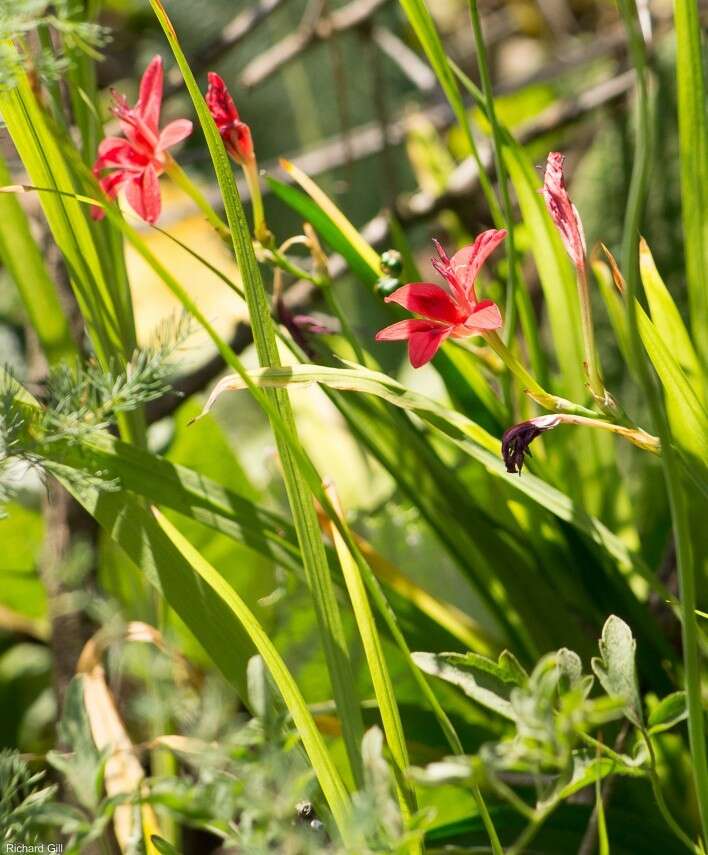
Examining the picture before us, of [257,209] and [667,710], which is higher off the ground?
[257,209]

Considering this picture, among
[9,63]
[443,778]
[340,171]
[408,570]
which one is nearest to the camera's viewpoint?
[443,778]

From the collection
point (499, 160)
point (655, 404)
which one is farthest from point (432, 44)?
point (655, 404)

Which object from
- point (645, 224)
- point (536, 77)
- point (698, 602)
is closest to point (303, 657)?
point (698, 602)

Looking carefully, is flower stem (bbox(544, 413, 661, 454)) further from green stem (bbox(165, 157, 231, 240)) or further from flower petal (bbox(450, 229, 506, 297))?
green stem (bbox(165, 157, 231, 240))

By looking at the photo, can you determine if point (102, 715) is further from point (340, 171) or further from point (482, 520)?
point (340, 171)

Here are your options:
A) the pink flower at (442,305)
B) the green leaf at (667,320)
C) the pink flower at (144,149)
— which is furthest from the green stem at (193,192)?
the green leaf at (667,320)

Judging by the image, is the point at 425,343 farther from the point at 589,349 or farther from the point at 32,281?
the point at 32,281
